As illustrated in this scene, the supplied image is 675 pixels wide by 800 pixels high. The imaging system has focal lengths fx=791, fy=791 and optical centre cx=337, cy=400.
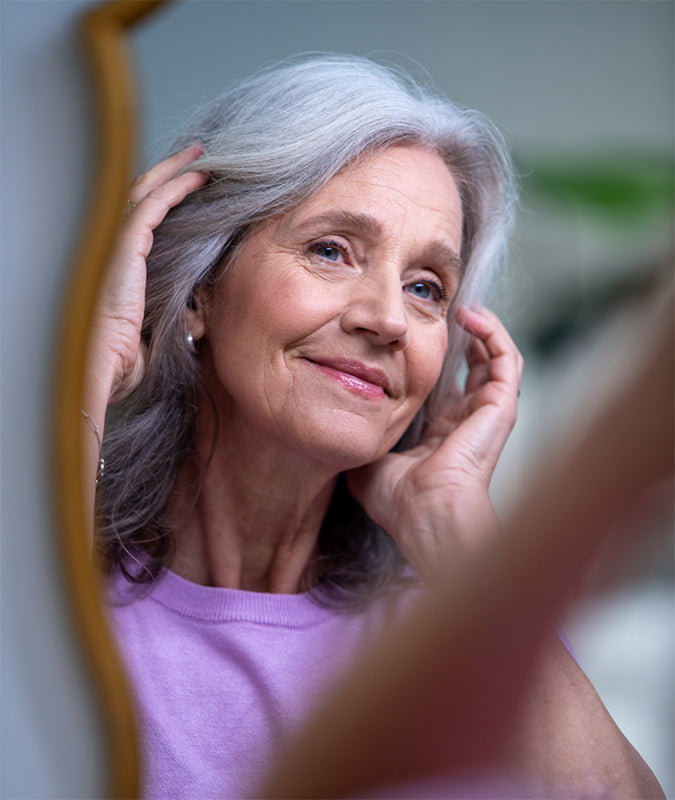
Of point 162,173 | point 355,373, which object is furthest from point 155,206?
point 355,373

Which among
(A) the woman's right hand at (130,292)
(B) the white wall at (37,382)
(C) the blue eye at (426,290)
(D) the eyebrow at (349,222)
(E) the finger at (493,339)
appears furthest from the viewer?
(E) the finger at (493,339)

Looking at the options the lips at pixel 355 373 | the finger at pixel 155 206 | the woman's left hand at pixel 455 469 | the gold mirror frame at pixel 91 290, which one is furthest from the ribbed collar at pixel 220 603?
the gold mirror frame at pixel 91 290

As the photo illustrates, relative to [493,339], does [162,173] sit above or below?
above

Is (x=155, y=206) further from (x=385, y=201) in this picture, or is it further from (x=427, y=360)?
(x=427, y=360)

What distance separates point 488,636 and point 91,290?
35 cm

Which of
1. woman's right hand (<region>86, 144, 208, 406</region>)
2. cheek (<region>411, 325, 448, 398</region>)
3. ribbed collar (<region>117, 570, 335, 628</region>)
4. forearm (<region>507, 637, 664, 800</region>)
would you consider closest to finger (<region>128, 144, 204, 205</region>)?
woman's right hand (<region>86, 144, 208, 406</region>)

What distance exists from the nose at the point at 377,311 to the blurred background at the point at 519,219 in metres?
0.24

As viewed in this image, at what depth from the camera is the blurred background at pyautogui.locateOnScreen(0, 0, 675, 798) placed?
514 millimetres

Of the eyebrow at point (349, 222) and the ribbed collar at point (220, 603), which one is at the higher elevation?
the eyebrow at point (349, 222)

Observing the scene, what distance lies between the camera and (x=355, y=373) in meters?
1.10

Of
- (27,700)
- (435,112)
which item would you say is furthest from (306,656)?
(435,112)

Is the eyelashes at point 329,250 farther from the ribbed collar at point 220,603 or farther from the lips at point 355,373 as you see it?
the ribbed collar at point 220,603

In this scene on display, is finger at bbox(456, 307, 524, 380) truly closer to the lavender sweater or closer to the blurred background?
the blurred background

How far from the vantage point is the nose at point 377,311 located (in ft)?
3.50
